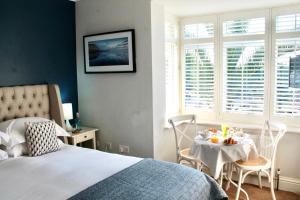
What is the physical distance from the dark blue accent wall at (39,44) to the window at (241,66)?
5.37ft

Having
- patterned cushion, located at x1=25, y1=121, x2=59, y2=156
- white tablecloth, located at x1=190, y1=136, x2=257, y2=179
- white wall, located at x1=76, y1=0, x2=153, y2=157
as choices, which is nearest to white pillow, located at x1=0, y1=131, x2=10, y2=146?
patterned cushion, located at x1=25, y1=121, x2=59, y2=156

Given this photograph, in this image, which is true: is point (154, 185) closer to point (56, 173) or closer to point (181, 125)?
point (56, 173)

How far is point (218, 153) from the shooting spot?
8.93 feet

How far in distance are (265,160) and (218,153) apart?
68 centimetres

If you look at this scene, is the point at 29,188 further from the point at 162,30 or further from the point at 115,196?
the point at 162,30

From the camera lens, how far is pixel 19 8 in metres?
3.16

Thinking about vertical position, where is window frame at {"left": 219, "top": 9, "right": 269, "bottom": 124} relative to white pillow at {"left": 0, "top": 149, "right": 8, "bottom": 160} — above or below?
above

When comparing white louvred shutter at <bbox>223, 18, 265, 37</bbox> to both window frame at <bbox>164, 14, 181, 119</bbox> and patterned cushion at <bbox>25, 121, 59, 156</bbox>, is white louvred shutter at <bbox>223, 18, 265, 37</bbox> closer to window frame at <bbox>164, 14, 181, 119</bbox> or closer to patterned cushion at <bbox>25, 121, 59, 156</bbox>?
window frame at <bbox>164, 14, 181, 119</bbox>

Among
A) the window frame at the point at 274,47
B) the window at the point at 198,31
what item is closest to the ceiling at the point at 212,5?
the window frame at the point at 274,47

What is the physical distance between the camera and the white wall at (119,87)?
11.0ft

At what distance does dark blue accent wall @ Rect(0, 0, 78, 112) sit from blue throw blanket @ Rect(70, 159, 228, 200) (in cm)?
188

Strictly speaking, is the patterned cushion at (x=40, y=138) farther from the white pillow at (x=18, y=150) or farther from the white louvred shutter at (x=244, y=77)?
the white louvred shutter at (x=244, y=77)

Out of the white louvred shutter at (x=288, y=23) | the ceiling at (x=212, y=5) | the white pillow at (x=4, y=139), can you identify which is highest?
the ceiling at (x=212, y=5)

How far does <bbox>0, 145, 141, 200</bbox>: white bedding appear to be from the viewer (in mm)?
1869
